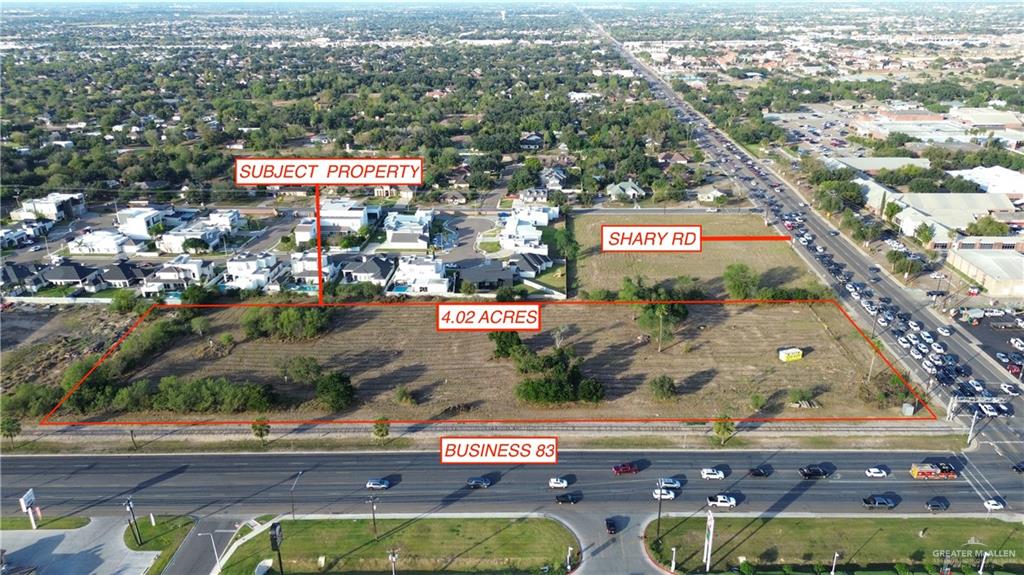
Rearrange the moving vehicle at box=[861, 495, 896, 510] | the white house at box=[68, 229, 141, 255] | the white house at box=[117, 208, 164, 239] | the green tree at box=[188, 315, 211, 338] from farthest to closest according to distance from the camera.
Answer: the white house at box=[117, 208, 164, 239]
the white house at box=[68, 229, 141, 255]
the green tree at box=[188, 315, 211, 338]
the moving vehicle at box=[861, 495, 896, 510]

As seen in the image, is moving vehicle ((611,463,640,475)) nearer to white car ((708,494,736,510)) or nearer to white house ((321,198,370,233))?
white car ((708,494,736,510))

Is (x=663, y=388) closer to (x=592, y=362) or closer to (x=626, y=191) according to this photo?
(x=592, y=362)

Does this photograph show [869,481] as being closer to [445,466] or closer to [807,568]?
[807,568]

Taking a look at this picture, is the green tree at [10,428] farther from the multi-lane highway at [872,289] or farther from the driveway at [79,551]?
the multi-lane highway at [872,289]

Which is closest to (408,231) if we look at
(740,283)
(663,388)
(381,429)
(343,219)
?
(343,219)

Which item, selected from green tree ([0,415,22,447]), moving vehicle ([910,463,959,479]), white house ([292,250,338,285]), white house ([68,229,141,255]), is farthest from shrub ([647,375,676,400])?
white house ([68,229,141,255])

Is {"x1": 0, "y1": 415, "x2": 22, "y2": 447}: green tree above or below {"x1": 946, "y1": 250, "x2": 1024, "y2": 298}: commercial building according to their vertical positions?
below
